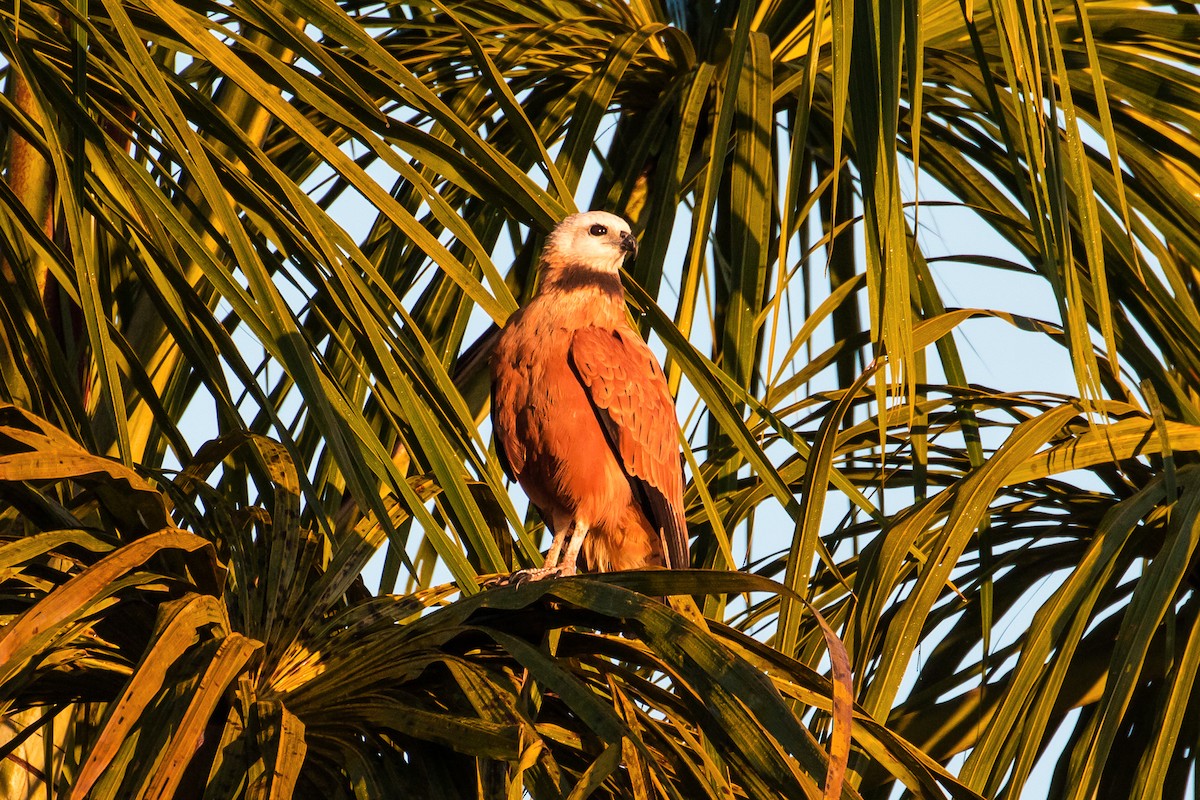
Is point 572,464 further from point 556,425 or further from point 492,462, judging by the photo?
point 492,462

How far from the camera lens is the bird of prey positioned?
387 cm

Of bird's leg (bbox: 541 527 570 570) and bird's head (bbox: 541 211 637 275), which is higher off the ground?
bird's head (bbox: 541 211 637 275)

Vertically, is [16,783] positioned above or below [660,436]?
below

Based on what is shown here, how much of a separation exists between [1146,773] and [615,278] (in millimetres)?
2076

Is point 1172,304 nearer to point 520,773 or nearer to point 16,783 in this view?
point 520,773

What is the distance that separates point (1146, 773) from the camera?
9.07 ft

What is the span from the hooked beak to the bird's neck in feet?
0.29

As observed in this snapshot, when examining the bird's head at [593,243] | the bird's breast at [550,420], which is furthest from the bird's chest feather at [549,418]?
the bird's head at [593,243]

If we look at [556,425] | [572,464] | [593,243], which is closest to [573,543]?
[572,464]

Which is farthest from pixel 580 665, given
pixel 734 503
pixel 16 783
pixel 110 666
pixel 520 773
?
pixel 16 783

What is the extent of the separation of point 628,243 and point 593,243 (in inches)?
5.0

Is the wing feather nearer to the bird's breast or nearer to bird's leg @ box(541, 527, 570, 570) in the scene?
the bird's breast

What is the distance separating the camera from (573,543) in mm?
4012

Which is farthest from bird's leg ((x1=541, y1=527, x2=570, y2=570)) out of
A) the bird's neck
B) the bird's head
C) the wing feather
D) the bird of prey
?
the bird's head
